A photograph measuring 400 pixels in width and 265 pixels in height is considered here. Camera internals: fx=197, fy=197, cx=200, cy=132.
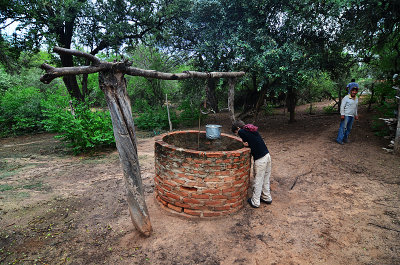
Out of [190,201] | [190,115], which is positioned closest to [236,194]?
[190,201]

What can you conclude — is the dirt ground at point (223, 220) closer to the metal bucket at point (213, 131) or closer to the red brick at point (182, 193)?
the red brick at point (182, 193)

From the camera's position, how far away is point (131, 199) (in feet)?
8.99

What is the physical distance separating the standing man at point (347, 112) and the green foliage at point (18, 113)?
40.5 ft

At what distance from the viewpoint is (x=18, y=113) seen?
970 centimetres

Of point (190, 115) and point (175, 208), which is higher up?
point (190, 115)

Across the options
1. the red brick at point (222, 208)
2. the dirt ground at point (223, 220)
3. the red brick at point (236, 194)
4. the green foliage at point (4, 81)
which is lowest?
the dirt ground at point (223, 220)

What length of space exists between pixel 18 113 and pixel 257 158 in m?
11.9

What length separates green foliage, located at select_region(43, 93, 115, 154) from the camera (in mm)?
6078

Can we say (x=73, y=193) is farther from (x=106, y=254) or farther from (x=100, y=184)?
(x=106, y=254)

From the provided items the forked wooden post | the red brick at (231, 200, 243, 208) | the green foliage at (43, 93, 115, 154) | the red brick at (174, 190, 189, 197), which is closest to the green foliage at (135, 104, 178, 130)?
the green foliage at (43, 93, 115, 154)

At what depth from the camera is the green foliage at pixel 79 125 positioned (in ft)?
19.9

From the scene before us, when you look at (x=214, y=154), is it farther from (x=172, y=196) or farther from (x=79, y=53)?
(x=79, y=53)

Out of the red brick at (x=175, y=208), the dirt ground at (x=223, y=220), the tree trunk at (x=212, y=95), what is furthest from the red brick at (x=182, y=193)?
the tree trunk at (x=212, y=95)

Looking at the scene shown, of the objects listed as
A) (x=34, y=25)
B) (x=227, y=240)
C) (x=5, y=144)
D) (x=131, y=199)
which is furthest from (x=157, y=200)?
(x=34, y=25)
